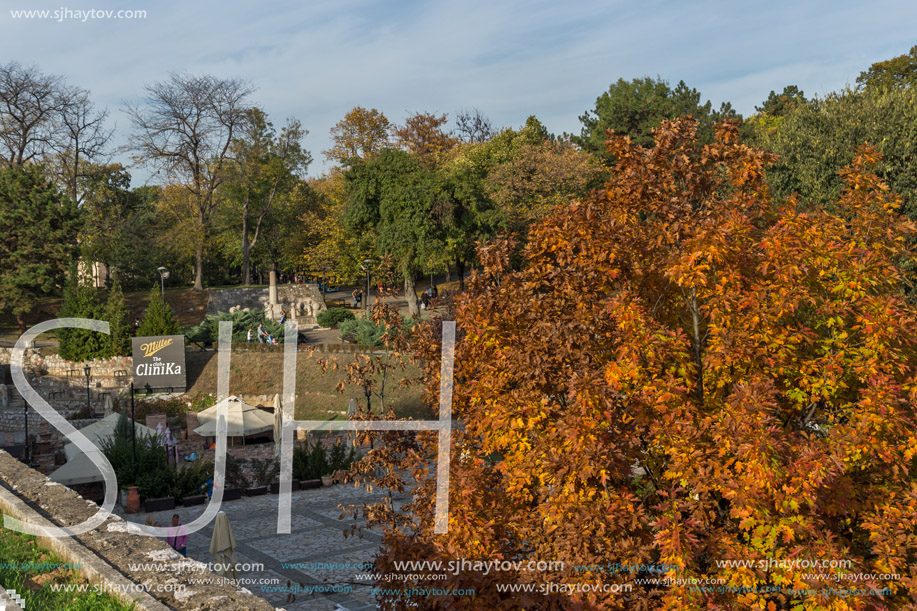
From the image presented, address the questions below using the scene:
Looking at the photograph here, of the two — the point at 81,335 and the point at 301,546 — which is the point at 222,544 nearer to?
the point at 301,546

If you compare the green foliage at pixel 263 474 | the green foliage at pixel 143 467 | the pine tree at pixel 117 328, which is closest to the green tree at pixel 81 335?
the pine tree at pixel 117 328

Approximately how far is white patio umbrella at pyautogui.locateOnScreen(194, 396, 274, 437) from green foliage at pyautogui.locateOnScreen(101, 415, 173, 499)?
134 inches

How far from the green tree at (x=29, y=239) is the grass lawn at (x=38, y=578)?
1547 inches

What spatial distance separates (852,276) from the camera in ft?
24.0

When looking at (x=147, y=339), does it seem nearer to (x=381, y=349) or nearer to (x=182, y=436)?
(x=182, y=436)

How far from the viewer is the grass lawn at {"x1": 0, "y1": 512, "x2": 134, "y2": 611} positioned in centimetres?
591

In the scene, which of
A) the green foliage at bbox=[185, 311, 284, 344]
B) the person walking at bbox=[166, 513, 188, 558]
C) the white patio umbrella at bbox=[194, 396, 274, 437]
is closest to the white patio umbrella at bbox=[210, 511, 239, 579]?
the person walking at bbox=[166, 513, 188, 558]

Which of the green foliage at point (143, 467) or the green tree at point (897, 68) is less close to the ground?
the green tree at point (897, 68)

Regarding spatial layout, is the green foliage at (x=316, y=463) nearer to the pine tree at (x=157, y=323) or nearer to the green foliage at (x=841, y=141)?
the green foliage at (x=841, y=141)

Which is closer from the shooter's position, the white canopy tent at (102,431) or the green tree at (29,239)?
the white canopy tent at (102,431)

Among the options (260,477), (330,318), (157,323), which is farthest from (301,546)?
(330,318)

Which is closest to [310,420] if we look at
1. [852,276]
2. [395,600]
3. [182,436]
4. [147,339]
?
[182,436]

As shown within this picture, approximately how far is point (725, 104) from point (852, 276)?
5457cm

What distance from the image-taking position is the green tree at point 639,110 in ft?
163
